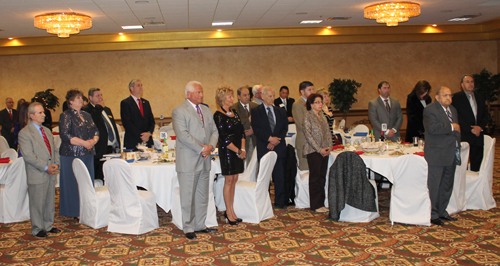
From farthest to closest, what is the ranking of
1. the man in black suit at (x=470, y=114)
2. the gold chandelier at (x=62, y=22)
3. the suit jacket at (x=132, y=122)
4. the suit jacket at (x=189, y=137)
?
the gold chandelier at (x=62, y=22) < the suit jacket at (x=132, y=122) < the man in black suit at (x=470, y=114) < the suit jacket at (x=189, y=137)

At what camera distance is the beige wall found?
14203 millimetres

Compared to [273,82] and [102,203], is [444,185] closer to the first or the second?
[102,203]

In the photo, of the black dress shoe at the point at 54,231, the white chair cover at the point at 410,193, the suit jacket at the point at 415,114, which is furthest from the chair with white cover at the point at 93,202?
the suit jacket at the point at 415,114

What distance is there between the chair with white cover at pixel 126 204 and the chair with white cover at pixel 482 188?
13.3 ft

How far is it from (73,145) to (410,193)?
4.13 m

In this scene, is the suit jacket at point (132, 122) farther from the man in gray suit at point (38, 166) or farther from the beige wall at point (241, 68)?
the beige wall at point (241, 68)

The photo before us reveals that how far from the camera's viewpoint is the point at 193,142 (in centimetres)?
461

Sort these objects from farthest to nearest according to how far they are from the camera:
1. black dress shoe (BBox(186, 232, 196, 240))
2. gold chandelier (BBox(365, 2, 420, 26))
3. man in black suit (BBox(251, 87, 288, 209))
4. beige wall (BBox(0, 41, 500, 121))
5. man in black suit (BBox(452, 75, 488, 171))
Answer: beige wall (BBox(0, 41, 500, 121)) < gold chandelier (BBox(365, 2, 420, 26)) < man in black suit (BBox(452, 75, 488, 171)) < man in black suit (BBox(251, 87, 288, 209)) < black dress shoe (BBox(186, 232, 196, 240))

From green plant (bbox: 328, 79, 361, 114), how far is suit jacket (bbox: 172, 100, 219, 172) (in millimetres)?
9874

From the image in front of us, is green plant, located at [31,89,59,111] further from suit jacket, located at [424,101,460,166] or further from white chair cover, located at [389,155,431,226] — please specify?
suit jacket, located at [424,101,460,166]

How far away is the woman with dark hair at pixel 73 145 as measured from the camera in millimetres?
5410

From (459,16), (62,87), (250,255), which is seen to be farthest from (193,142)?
(62,87)

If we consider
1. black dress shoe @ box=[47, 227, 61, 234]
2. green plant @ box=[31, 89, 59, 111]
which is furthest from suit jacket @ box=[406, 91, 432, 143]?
green plant @ box=[31, 89, 59, 111]

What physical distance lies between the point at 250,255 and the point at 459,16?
10.2m
